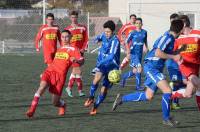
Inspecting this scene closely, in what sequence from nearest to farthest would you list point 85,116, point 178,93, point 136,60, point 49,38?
point 85,116 < point 178,93 < point 49,38 < point 136,60

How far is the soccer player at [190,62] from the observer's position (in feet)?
35.8

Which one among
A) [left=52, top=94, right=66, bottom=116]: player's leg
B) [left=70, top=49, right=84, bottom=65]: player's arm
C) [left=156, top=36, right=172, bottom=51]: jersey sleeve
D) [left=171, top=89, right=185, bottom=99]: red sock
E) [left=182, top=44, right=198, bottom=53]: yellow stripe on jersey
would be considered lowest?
[left=52, top=94, right=66, bottom=116]: player's leg

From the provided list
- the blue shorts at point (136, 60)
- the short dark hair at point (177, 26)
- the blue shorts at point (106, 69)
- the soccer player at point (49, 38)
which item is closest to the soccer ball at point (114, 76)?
the blue shorts at point (106, 69)

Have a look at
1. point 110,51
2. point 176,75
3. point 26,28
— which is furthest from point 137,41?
point 26,28

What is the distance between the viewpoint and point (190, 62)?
1109 centimetres

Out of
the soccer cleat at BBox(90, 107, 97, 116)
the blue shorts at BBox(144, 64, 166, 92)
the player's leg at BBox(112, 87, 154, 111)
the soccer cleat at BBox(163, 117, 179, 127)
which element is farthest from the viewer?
the soccer cleat at BBox(90, 107, 97, 116)

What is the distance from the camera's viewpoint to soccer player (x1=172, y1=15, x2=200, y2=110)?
35.8ft

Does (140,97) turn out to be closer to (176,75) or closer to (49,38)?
(176,75)

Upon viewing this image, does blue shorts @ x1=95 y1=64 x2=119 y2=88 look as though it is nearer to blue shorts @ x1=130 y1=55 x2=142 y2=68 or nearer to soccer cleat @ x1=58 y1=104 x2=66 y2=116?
soccer cleat @ x1=58 y1=104 x2=66 y2=116

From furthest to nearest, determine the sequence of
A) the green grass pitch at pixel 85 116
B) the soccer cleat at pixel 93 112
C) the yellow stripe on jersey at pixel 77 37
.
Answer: the yellow stripe on jersey at pixel 77 37 → the soccer cleat at pixel 93 112 → the green grass pitch at pixel 85 116

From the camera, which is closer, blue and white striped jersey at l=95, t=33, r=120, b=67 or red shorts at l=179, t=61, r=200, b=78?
red shorts at l=179, t=61, r=200, b=78

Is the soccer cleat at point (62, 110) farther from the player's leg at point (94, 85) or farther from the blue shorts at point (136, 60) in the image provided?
the blue shorts at point (136, 60)

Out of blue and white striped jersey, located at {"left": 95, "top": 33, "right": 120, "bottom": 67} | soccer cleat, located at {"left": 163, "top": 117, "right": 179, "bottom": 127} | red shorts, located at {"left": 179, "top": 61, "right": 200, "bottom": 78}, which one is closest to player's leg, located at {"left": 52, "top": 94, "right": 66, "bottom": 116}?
blue and white striped jersey, located at {"left": 95, "top": 33, "right": 120, "bottom": 67}

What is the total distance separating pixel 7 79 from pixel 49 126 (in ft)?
28.8
